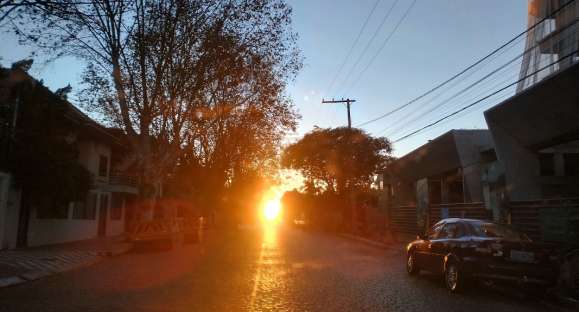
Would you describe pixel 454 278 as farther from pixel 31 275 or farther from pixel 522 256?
pixel 31 275

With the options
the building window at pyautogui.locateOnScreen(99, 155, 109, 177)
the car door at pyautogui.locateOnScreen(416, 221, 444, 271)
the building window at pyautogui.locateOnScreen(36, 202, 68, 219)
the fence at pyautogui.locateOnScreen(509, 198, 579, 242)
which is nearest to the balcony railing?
the building window at pyautogui.locateOnScreen(99, 155, 109, 177)

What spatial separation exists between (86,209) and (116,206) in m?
6.13

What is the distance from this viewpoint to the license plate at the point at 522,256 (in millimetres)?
9602

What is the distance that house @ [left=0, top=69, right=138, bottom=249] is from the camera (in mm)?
19016

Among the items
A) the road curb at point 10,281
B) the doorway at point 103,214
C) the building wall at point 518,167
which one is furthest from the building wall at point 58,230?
the building wall at point 518,167

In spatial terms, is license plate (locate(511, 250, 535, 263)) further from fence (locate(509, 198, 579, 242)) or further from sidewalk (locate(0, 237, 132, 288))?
sidewalk (locate(0, 237, 132, 288))

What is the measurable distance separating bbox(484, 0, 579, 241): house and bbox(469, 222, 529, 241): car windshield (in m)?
4.21

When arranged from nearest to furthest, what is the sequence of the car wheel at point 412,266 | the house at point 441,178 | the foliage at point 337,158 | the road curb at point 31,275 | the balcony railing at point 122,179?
the road curb at point 31,275 < the car wheel at point 412,266 < the house at point 441,178 < the balcony railing at point 122,179 < the foliage at point 337,158

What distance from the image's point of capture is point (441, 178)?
34.9 metres

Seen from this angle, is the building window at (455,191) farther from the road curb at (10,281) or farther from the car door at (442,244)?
the road curb at (10,281)

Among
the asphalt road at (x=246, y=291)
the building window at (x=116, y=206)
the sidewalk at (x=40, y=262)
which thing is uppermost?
the building window at (x=116, y=206)

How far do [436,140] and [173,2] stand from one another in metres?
17.0

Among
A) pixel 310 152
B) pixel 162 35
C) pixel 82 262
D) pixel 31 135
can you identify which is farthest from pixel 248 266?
pixel 310 152

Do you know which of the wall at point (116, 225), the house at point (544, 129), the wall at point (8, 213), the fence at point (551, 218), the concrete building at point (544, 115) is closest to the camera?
the fence at point (551, 218)
